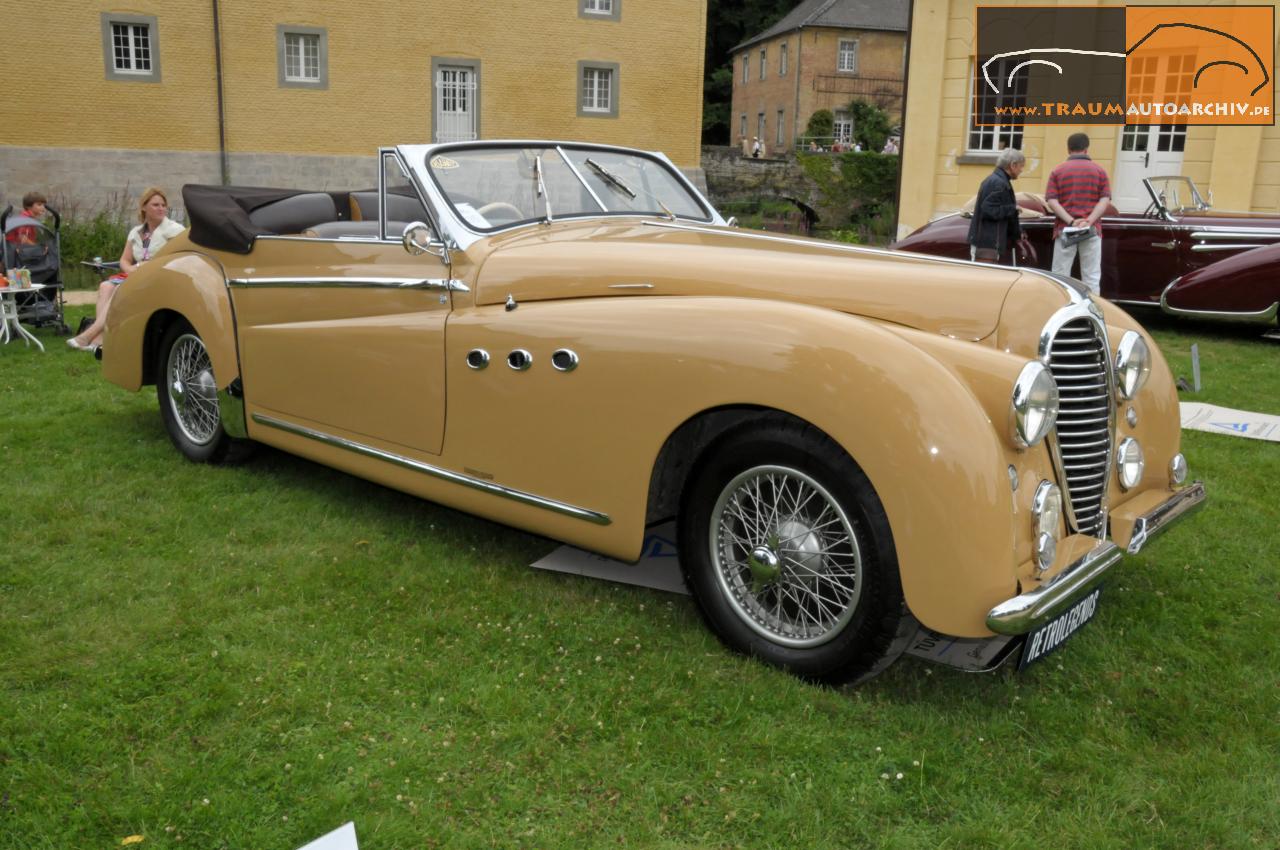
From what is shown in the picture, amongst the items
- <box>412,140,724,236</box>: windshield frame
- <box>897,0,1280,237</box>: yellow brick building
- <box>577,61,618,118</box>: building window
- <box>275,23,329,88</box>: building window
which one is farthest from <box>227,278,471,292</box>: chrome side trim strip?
<box>577,61,618,118</box>: building window

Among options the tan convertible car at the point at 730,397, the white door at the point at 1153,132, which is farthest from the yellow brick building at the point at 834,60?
the tan convertible car at the point at 730,397

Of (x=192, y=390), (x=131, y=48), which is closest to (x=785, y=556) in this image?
(x=192, y=390)

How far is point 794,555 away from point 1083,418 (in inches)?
41.4

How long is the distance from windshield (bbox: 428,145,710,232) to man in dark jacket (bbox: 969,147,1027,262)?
227 inches

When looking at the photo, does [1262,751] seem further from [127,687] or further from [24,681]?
[24,681]

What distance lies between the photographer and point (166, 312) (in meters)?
5.73

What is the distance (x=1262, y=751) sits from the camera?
3012 millimetres

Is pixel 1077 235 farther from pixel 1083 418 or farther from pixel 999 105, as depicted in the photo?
pixel 999 105

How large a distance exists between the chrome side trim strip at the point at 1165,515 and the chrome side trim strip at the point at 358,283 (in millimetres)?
2571

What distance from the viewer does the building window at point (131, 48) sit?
24109mm

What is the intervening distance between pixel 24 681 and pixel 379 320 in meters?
1.89

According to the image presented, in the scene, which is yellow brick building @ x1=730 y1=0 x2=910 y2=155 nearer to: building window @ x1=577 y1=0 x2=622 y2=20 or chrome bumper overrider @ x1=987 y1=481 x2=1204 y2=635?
building window @ x1=577 y1=0 x2=622 y2=20

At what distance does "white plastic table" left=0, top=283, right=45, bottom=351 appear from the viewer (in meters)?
9.09

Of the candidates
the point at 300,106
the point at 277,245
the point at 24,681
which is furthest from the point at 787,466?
the point at 300,106
